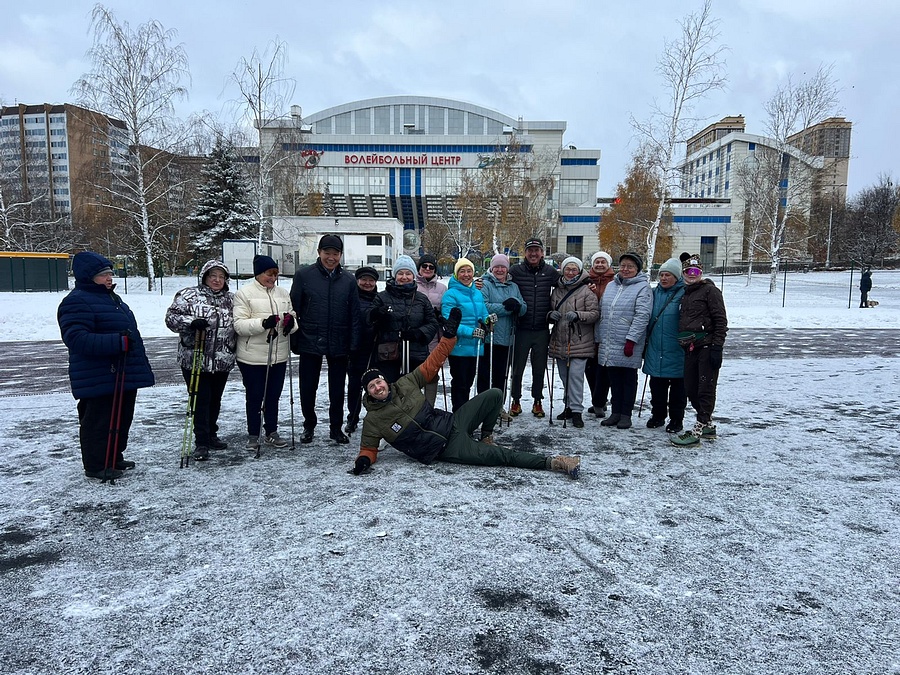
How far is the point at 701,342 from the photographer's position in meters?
5.38

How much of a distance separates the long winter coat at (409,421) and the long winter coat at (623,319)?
2119 mm

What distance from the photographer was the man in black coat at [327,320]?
17.2 feet

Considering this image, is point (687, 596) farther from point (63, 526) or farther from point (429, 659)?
point (63, 526)

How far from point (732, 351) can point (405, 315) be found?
33.0ft

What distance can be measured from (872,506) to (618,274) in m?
3.09

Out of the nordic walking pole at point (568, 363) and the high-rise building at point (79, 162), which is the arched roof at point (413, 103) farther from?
the nordic walking pole at point (568, 363)

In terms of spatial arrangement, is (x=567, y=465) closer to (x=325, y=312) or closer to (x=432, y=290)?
(x=432, y=290)

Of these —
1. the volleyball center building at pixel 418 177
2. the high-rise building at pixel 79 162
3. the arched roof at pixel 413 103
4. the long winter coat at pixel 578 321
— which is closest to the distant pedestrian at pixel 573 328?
the long winter coat at pixel 578 321

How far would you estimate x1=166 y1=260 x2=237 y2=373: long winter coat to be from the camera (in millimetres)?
4867

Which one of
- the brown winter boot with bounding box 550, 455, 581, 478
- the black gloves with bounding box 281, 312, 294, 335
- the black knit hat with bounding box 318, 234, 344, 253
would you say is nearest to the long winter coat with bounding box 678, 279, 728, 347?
the brown winter boot with bounding box 550, 455, 581, 478

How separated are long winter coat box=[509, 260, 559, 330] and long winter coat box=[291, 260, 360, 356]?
6.76 ft

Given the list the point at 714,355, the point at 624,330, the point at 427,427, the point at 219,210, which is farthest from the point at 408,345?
the point at 219,210

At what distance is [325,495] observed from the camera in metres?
4.15

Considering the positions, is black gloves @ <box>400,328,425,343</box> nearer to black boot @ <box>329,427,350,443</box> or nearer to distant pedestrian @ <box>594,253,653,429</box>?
black boot @ <box>329,427,350,443</box>
